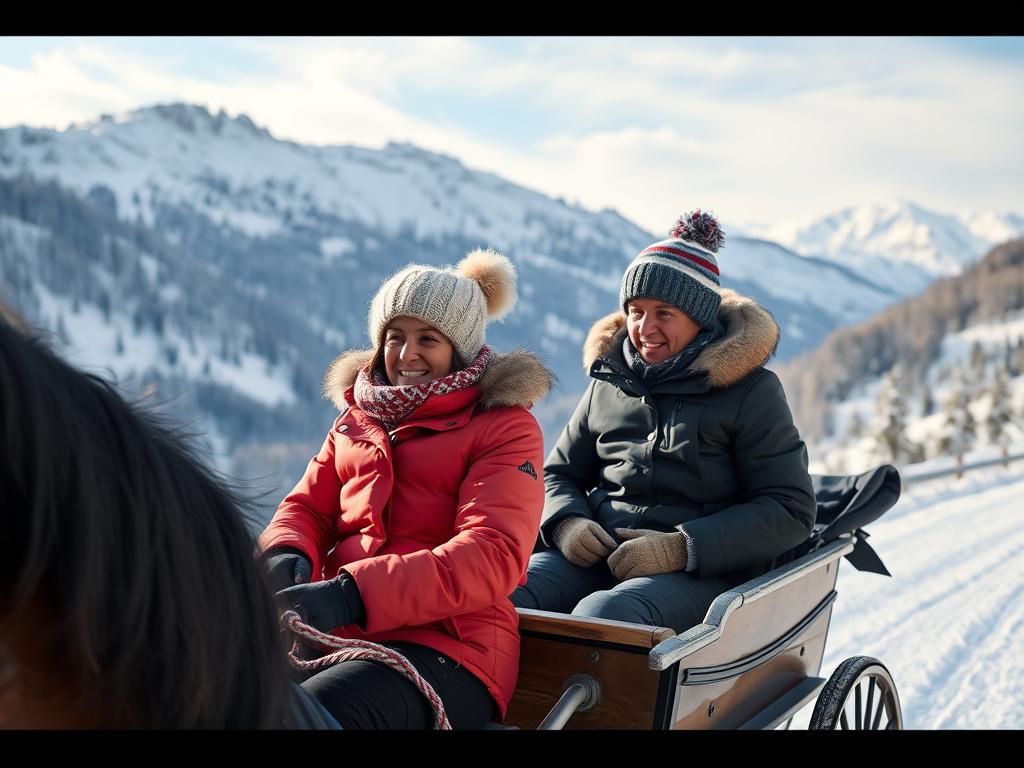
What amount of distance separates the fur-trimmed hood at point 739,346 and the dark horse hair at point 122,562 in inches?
91.6

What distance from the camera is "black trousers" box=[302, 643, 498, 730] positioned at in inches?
79.8

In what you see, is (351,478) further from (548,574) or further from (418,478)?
(548,574)

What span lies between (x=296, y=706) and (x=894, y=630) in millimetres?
4917

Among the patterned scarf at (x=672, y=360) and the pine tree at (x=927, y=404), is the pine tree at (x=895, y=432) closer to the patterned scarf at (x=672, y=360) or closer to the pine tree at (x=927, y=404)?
the patterned scarf at (x=672, y=360)

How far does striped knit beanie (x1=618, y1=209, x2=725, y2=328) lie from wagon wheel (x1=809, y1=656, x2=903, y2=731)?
122 cm

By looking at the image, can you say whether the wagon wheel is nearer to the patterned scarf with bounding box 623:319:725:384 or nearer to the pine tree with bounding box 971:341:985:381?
the patterned scarf with bounding box 623:319:725:384

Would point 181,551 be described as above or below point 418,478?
above

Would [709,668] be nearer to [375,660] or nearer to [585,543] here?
[585,543]

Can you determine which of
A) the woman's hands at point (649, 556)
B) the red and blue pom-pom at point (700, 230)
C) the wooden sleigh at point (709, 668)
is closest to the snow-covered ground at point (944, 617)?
the wooden sleigh at point (709, 668)

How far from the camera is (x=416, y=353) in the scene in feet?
9.08

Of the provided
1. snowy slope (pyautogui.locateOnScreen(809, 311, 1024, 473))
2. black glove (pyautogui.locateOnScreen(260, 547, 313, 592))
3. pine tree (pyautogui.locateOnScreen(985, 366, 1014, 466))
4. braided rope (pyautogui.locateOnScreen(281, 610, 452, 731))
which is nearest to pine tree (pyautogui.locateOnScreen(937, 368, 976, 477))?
pine tree (pyautogui.locateOnScreen(985, 366, 1014, 466))

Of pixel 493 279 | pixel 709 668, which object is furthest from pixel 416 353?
pixel 709 668

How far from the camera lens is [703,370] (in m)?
3.31
